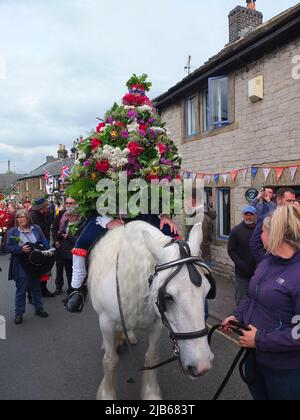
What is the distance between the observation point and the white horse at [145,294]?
7.27ft

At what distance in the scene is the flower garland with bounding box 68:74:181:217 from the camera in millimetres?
4034

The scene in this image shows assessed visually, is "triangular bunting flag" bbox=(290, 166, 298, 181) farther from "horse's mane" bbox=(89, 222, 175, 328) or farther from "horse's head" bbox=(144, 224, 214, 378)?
"horse's head" bbox=(144, 224, 214, 378)

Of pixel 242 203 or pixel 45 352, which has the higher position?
pixel 242 203

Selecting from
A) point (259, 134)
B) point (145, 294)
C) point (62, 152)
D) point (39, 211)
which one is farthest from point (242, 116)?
point (62, 152)

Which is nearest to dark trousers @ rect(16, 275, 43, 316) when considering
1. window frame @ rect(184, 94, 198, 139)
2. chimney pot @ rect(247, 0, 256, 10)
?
window frame @ rect(184, 94, 198, 139)

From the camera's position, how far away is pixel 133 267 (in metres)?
2.98

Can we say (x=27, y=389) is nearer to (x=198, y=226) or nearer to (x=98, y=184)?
(x=98, y=184)

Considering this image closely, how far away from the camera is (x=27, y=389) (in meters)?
3.82

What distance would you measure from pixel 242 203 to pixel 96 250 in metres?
5.66

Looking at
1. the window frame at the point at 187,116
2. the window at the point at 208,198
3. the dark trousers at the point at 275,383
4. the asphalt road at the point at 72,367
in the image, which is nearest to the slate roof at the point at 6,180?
the window frame at the point at 187,116

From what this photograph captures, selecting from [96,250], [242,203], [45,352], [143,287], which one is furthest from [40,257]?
[242,203]

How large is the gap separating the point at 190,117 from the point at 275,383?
9.84 metres

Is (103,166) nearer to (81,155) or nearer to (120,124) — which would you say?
(81,155)
